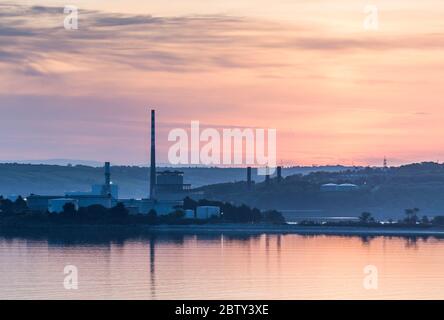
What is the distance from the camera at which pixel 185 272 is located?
51781mm

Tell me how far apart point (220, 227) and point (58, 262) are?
Result: 4093 cm

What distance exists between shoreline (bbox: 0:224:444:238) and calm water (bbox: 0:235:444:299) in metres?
11.8

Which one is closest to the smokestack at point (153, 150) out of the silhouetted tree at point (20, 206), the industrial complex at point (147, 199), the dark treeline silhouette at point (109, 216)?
the industrial complex at point (147, 199)

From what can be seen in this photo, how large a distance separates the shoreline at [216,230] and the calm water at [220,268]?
1176cm

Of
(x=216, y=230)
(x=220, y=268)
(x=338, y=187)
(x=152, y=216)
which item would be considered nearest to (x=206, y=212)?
(x=152, y=216)

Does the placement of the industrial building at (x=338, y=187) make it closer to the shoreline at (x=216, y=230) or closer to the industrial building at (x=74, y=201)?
the industrial building at (x=74, y=201)

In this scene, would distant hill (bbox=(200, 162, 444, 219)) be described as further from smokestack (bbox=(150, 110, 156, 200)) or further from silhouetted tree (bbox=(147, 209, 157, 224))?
silhouetted tree (bbox=(147, 209, 157, 224))

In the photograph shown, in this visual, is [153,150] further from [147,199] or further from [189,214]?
[189,214]

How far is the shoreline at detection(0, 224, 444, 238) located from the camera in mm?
95375

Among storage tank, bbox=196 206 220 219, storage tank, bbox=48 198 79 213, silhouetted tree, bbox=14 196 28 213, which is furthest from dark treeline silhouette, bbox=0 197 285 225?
storage tank, bbox=48 198 79 213
